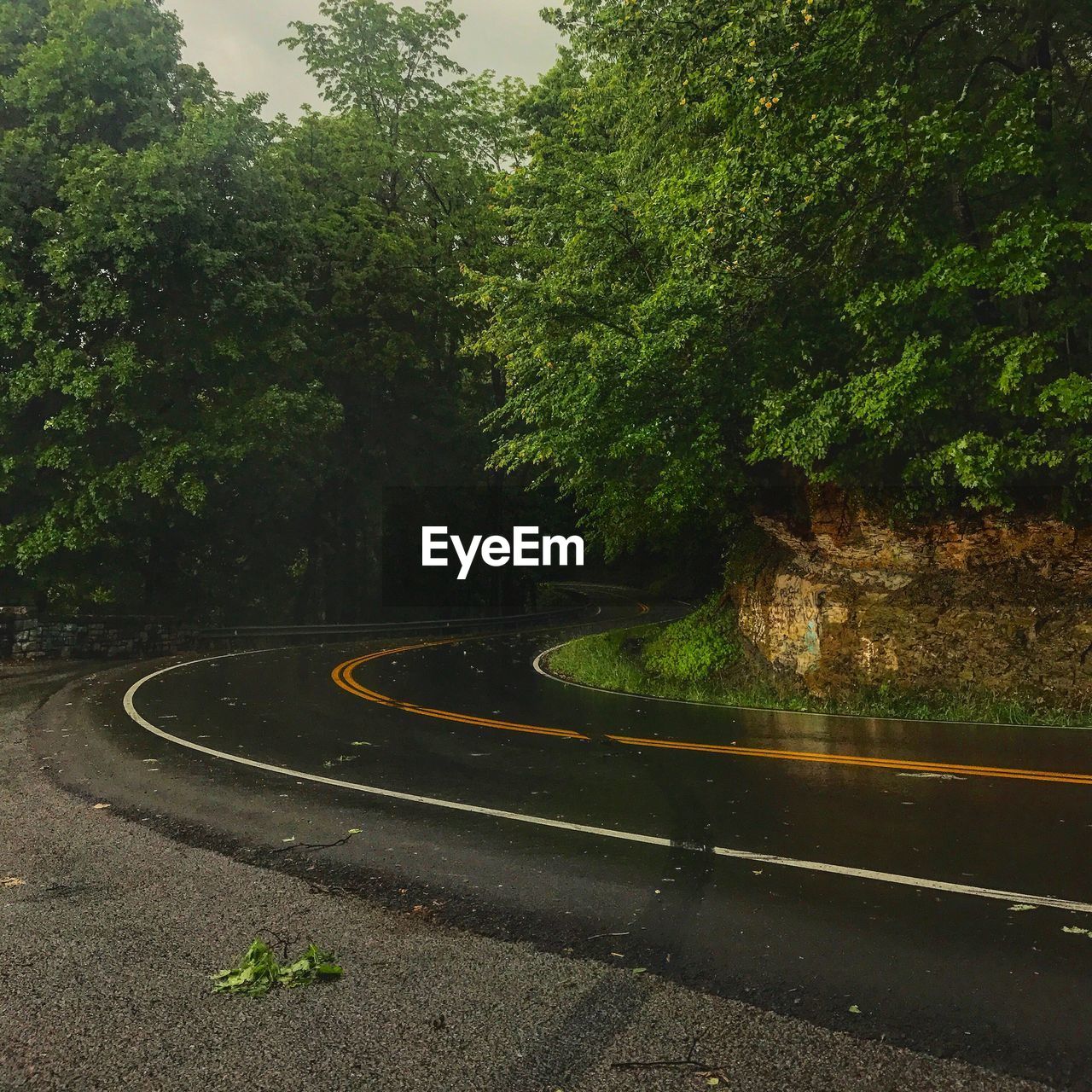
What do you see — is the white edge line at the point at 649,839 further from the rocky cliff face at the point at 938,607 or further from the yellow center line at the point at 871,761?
the rocky cliff face at the point at 938,607

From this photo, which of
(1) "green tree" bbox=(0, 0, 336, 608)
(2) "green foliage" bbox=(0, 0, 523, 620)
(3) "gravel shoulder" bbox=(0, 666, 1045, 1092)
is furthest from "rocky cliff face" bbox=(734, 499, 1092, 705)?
(1) "green tree" bbox=(0, 0, 336, 608)

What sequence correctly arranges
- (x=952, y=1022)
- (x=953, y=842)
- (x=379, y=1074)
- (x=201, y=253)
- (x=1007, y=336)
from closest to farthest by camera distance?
1. (x=379, y=1074)
2. (x=952, y=1022)
3. (x=953, y=842)
4. (x=1007, y=336)
5. (x=201, y=253)

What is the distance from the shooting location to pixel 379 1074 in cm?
385

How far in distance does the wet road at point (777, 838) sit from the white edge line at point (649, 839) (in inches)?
1.0

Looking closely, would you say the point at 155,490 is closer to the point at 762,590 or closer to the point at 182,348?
the point at 182,348

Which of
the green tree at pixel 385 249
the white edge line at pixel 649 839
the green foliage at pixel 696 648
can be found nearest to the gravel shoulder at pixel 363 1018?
the white edge line at pixel 649 839

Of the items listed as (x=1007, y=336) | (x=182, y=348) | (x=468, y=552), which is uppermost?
(x=182, y=348)

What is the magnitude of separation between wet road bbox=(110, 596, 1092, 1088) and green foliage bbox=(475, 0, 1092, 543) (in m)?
4.34

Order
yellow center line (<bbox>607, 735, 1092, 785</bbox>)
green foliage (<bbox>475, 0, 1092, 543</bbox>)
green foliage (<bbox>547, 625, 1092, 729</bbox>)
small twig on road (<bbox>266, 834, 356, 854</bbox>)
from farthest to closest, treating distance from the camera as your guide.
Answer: green foliage (<bbox>547, 625, 1092, 729</bbox>), green foliage (<bbox>475, 0, 1092, 543</bbox>), yellow center line (<bbox>607, 735, 1092, 785</bbox>), small twig on road (<bbox>266, 834, 356, 854</bbox>)

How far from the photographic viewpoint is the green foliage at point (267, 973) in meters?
4.63

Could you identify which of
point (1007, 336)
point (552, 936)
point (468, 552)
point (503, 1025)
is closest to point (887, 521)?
point (1007, 336)

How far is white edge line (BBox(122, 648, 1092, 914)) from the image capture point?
579cm

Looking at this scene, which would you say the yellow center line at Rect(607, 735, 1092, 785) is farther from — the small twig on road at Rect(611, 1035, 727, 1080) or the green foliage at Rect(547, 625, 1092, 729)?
the small twig on road at Rect(611, 1035, 727, 1080)

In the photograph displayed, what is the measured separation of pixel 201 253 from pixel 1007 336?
787 inches
